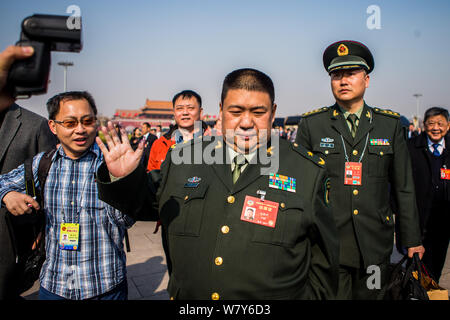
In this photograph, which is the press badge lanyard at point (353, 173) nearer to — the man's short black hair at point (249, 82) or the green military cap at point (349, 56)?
the green military cap at point (349, 56)

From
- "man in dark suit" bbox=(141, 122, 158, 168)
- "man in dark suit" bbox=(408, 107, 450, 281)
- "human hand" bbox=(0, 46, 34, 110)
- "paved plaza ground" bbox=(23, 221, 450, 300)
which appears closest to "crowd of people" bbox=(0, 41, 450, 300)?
"human hand" bbox=(0, 46, 34, 110)

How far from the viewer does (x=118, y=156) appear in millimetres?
1569

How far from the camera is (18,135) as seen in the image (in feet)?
10.2

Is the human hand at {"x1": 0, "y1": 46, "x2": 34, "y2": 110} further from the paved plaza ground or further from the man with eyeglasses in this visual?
the paved plaza ground

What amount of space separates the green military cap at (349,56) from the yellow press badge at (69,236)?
2.44 meters

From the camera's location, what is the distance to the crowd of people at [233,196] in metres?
1.62

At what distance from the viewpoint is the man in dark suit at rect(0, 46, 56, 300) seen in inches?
100

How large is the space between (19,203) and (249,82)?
65.8 inches

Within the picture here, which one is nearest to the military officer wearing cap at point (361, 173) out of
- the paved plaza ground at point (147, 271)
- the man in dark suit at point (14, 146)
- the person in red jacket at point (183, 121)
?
the person in red jacket at point (183, 121)

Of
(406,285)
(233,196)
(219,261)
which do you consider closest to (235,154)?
(233,196)

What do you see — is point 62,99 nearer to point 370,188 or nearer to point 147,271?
point 370,188
